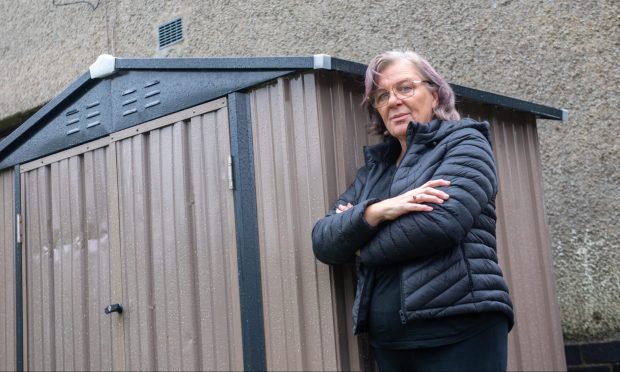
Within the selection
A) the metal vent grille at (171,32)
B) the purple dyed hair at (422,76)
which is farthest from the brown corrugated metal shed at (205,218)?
the metal vent grille at (171,32)

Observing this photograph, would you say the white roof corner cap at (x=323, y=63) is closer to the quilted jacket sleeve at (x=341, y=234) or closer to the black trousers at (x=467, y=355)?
the quilted jacket sleeve at (x=341, y=234)

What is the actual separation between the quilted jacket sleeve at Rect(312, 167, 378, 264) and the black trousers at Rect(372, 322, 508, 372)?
39 centimetres

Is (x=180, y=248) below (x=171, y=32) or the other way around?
below

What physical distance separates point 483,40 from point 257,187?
244 centimetres

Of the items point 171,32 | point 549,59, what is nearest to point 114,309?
point 549,59

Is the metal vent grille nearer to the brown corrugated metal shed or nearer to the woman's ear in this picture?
the brown corrugated metal shed

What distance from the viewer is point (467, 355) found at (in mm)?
2277

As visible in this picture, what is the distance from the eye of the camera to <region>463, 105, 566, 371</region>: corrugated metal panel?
348cm

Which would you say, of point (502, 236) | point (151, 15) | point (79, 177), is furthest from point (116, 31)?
point (502, 236)

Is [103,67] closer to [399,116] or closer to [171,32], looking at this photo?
[399,116]

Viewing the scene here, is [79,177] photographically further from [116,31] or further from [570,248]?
[116,31]

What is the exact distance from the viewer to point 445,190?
2283 mm

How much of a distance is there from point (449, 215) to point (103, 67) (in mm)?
2131

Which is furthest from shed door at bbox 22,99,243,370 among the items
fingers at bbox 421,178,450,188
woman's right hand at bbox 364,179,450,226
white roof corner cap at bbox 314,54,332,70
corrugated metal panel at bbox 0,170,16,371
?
fingers at bbox 421,178,450,188
